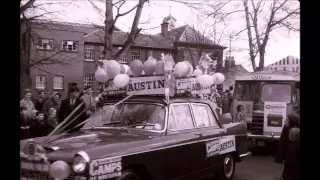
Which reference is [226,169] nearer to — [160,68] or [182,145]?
[182,145]

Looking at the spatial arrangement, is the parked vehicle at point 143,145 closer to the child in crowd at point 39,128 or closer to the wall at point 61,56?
the child in crowd at point 39,128

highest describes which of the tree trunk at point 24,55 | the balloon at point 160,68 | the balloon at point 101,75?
the tree trunk at point 24,55

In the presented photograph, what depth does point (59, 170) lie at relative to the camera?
4.07m

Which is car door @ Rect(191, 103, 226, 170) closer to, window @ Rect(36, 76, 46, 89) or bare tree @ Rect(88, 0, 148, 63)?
bare tree @ Rect(88, 0, 148, 63)

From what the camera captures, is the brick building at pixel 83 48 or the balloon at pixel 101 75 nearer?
the balloon at pixel 101 75

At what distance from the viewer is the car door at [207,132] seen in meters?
6.16

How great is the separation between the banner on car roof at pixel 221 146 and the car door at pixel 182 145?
1.08 feet

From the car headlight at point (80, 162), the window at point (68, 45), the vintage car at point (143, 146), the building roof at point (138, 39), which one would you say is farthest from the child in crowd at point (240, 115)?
the window at point (68, 45)

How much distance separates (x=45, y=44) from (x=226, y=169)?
432 inches
